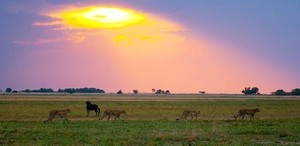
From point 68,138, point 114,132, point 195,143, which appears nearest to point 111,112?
point 114,132

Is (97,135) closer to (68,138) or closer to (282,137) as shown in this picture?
(68,138)

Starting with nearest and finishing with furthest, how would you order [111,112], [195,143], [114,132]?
A: [195,143]
[114,132]
[111,112]

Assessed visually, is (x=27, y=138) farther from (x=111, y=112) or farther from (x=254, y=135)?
(x=111, y=112)

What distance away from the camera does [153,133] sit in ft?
84.1

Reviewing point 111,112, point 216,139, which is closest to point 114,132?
point 216,139

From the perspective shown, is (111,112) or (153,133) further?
(111,112)

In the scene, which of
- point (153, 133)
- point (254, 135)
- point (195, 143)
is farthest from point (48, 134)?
point (254, 135)

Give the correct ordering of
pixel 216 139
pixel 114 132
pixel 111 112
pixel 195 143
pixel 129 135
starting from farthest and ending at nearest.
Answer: pixel 111 112, pixel 114 132, pixel 129 135, pixel 216 139, pixel 195 143

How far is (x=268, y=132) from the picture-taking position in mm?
26875

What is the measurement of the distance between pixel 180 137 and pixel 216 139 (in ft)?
5.83

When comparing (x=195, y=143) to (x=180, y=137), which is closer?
(x=195, y=143)

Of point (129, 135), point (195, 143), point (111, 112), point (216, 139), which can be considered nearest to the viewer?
point (195, 143)

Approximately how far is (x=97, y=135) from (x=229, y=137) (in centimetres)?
668

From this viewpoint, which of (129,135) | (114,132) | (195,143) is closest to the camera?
(195,143)
